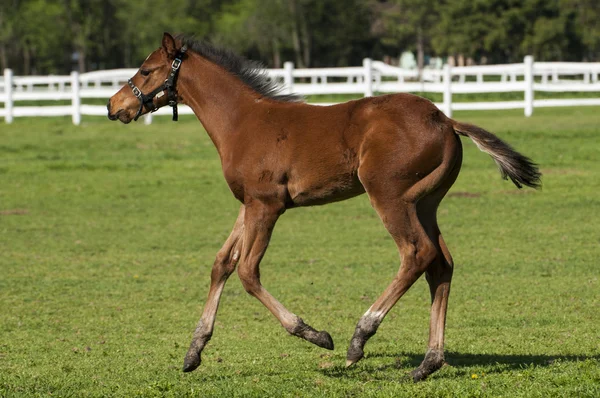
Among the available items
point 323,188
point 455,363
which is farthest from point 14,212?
point 455,363

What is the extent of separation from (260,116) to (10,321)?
3.63 metres

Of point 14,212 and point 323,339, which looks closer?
point 323,339

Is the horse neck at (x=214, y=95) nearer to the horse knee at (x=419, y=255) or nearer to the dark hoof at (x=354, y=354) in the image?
the horse knee at (x=419, y=255)

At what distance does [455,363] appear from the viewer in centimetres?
746

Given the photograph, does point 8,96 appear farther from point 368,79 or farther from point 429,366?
point 429,366

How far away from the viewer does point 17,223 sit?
1587 cm

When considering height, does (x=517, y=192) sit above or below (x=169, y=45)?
below

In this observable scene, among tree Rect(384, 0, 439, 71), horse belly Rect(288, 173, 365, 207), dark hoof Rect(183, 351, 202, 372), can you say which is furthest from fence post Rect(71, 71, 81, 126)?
tree Rect(384, 0, 439, 71)

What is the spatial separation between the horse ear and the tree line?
60.1m

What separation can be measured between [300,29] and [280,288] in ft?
221

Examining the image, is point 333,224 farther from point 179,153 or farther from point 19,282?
point 179,153

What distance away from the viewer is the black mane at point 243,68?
7.74 m

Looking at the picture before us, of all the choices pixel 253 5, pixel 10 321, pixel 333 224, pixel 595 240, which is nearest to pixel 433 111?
pixel 10 321

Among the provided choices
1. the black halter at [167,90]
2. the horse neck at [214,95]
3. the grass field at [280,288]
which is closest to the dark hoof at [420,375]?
the grass field at [280,288]
